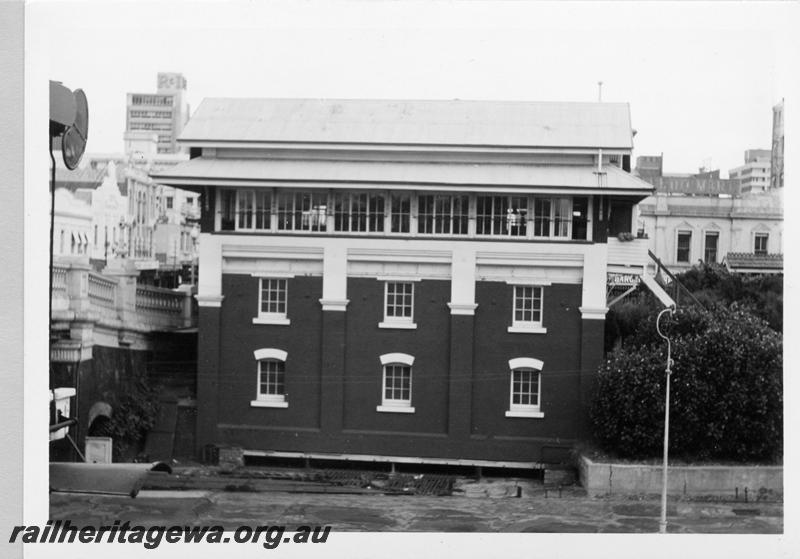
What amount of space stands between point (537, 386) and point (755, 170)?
2.48 m

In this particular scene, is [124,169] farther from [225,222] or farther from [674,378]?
[674,378]

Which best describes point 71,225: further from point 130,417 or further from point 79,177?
point 130,417

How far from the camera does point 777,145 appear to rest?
9.49 meters

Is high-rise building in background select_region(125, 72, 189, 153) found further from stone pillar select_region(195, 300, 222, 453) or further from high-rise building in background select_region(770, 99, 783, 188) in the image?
high-rise building in background select_region(770, 99, 783, 188)

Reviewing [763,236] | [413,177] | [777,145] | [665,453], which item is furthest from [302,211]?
[777,145]

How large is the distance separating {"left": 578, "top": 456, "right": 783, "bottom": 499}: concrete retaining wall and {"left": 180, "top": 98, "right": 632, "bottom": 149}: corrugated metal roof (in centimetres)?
263

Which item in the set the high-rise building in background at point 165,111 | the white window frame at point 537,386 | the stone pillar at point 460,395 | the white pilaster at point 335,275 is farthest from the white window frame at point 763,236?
the high-rise building in background at point 165,111

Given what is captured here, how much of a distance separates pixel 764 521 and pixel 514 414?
84.3 inches

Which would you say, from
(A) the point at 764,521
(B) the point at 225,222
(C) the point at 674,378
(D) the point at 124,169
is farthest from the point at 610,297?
(D) the point at 124,169

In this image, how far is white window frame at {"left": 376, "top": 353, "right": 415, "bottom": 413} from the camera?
32.6 feet

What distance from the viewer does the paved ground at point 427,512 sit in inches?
372

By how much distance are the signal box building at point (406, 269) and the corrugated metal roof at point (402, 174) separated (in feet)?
0.05

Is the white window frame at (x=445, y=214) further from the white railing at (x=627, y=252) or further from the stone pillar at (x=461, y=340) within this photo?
the white railing at (x=627, y=252)

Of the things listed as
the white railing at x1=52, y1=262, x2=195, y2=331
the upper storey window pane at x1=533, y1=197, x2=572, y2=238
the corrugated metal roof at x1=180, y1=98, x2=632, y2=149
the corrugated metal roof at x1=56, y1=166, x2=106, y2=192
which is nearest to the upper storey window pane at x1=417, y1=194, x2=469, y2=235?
the corrugated metal roof at x1=180, y1=98, x2=632, y2=149
